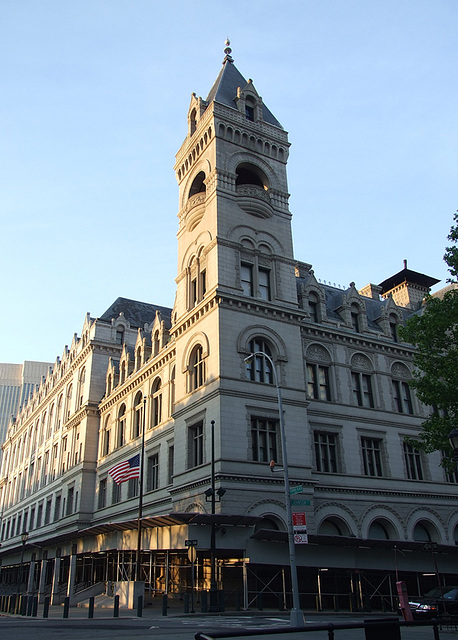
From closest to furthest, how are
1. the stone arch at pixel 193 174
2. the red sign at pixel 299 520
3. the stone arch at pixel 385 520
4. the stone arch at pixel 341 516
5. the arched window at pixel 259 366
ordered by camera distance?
the red sign at pixel 299 520, the stone arch at pixel 341 516, the arched window at pixel 259 366, the stone arch at pixel 385 520, the stone arch at pixel 193 174

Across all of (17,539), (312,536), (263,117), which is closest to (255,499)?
(312,536)

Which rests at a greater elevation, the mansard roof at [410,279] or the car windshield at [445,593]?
the mansard roof at [410,279]

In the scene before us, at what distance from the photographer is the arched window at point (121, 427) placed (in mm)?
53456

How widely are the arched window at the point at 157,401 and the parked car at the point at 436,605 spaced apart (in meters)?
25.0

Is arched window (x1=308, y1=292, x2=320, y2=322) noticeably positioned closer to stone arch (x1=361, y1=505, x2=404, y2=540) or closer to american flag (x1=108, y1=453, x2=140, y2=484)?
stone arch (x1=361, y1=505, x2=404, y2=540)

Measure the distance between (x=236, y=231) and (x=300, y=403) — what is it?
12.4 meters

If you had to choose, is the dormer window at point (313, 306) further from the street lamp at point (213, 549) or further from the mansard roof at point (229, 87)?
the street lamp at point (213, 549)

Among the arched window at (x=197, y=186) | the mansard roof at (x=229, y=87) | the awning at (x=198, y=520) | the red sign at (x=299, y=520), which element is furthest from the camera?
the arched window at (x=197, y=186)

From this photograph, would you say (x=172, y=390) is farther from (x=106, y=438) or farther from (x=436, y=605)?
(x=436, y=605)

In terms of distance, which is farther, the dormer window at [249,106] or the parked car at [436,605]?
the dormer window at [249,106]

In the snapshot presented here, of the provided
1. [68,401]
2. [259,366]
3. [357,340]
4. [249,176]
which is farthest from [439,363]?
[68,401]

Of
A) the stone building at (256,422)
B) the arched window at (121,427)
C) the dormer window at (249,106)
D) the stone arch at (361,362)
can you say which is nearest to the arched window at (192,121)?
the stone building at (256,422)

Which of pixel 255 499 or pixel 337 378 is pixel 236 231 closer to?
pixel 337 378

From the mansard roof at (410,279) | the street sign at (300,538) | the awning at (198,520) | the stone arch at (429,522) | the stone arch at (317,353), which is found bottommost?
the street sign at (300,538)
